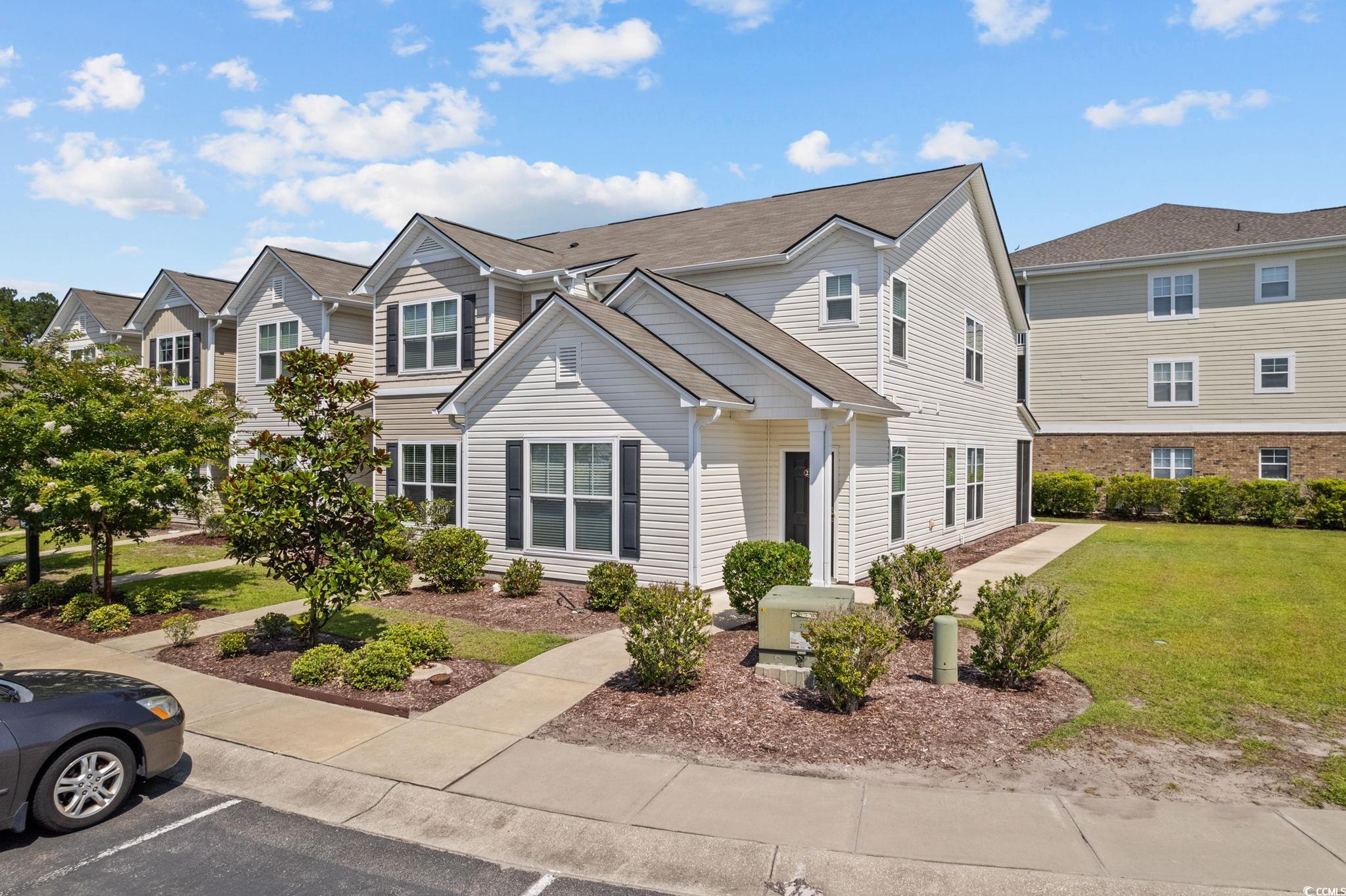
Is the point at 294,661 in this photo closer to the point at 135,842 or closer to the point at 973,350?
the point at 135,842

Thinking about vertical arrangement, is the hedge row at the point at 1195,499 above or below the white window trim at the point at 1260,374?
below

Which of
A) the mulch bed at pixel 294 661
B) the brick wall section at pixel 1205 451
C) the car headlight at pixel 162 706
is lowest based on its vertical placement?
the mulch bed at pixel 294 661

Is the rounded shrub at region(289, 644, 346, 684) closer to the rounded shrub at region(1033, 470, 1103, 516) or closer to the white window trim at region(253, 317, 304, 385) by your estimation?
the white window trim at region(253, 317, 304, 385)

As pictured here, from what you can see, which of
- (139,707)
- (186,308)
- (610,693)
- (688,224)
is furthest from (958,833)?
(186,308)

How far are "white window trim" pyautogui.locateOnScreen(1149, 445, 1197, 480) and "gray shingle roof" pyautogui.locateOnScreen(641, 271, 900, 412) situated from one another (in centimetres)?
1766

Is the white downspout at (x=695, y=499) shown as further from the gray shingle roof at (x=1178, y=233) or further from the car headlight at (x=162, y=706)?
the gray shingle roof at (x=1178, y=233)

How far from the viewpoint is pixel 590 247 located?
23.2 meters

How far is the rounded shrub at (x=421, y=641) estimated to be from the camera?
32.3 ft

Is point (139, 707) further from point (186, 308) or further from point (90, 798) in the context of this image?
point (186, 308)

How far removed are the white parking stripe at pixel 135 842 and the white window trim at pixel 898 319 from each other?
1331 centimetres

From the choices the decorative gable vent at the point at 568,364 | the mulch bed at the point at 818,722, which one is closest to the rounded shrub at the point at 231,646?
the mulch bed at the point at 818,722

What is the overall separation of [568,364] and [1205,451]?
77.8ft

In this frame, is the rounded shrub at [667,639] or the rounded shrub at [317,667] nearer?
the rounded shrub at [667,639]

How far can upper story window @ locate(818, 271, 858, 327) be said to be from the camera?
16578 mm
